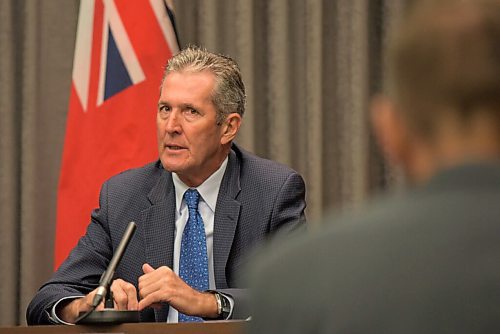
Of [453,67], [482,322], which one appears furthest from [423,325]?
[453,67]

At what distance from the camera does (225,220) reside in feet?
10.8

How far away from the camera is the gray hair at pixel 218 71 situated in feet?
11.3

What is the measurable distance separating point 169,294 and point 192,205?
60 cm

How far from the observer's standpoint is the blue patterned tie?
3209 mm

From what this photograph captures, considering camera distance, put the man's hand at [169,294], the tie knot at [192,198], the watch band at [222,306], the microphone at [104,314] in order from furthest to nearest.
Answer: the tie knot at [192,198] → the watch band at [222,306] → the man's hand at [169,294] → the microphone at [104,314]

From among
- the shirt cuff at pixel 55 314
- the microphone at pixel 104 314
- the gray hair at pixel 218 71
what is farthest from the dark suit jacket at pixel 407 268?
the gray hair at pixel 218 71

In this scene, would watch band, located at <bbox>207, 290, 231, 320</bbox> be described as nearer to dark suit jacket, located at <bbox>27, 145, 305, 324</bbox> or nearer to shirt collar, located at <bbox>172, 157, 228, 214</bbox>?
dark suit jacket, located at <bbox>27, 145, 305, 324</bbox>

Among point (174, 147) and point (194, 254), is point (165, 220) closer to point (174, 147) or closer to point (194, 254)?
point (194, 254)

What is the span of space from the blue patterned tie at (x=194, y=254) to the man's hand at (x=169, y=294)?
339 mm

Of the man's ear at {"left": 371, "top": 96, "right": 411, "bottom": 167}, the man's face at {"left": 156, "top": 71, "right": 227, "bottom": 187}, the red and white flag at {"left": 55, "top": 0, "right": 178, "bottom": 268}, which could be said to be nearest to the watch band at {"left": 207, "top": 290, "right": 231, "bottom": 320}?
the man's face at {"left": 156, "top": 71, "right": 227, "bottom": 187}

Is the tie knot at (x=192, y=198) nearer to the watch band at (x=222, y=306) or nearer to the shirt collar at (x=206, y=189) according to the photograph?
the shirt collar at (x=206, y=189)

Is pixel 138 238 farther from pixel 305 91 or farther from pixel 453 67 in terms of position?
pixel 453 67

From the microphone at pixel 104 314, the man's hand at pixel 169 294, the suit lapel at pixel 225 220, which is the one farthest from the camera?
the suit lapel at pixel 225 220

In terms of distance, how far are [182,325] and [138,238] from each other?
3.18ft
